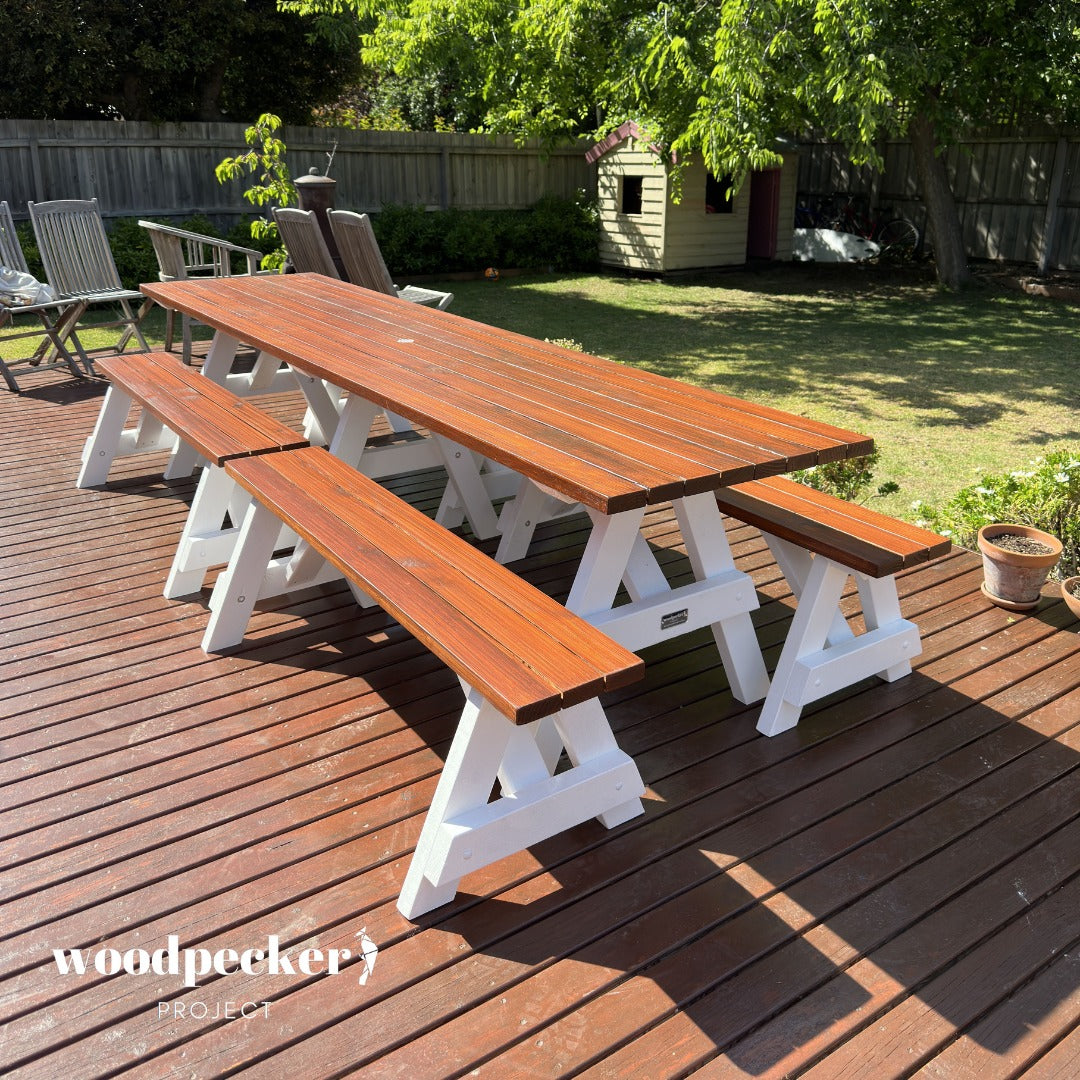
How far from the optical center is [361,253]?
5629mm

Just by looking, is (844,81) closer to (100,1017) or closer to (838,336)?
(838,336)

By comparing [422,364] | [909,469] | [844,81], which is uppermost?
[844,81]

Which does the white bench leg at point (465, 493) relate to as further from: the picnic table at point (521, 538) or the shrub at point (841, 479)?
the shrub at point (841, 479)

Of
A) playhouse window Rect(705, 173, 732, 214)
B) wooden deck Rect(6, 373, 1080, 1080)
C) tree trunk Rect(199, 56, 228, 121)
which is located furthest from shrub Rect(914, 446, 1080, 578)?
tree trunk Rect(199, 56, 228, 121)

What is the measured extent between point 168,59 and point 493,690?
12.8m

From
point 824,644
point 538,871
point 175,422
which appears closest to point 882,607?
point 824,644

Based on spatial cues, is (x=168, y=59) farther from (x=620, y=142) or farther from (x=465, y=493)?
(x=465, y=493)

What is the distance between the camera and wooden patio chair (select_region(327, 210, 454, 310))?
5.46 metres

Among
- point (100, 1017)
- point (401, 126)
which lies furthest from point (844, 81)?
point (401, 126)

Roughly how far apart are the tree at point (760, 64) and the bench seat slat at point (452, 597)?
19.2 feet

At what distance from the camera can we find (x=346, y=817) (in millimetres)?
2225

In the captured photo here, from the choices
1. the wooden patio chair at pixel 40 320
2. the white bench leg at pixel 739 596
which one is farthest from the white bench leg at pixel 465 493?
the wooden patio chair at pixel 40 320

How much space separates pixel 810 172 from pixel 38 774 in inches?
528

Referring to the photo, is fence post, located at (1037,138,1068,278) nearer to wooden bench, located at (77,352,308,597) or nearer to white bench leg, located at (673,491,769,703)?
wooden bench, located at (77,352,308,597)
